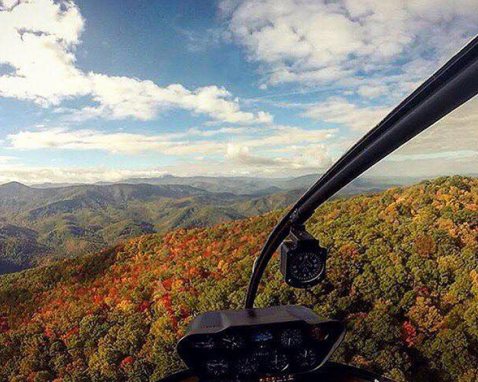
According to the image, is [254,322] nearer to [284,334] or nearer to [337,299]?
[284,334]

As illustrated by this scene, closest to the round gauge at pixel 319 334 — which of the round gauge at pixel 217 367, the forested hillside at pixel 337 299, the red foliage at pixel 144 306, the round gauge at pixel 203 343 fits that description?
the round gauge at pixel 217 367

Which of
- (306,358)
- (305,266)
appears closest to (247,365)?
(306,358)

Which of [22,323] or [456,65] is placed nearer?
[456,65]

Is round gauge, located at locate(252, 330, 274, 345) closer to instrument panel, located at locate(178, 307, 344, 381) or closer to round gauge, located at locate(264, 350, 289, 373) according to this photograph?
instrument panel, located at locate(178, 307, 344, 381)

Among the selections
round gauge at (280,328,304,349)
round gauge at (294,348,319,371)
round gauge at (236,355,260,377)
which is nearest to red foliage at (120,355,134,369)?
round gauge at (236,355,260,377)

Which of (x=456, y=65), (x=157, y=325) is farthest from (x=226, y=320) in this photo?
(x=157, y=325)

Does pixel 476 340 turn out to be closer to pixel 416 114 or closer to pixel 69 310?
pixel 416 114

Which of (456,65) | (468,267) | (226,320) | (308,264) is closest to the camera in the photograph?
(456,65)
